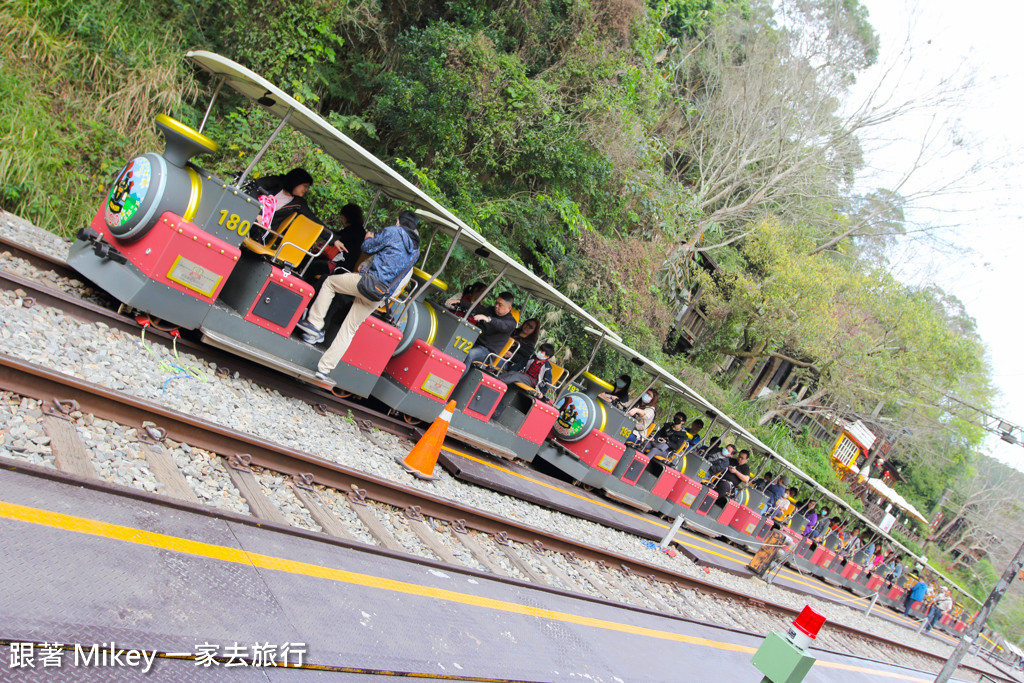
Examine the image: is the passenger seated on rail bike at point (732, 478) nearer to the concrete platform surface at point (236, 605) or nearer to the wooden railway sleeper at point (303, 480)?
the concrete platform surface at point (236, 605)

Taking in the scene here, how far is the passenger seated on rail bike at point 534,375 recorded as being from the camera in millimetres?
10906

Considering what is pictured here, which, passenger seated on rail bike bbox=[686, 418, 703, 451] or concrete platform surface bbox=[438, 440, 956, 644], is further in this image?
passenger seated on rail bike bbox=[686, 418, 703, 451]

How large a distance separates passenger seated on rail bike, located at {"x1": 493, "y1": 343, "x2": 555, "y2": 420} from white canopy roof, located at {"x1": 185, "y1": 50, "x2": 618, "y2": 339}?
1886 mm

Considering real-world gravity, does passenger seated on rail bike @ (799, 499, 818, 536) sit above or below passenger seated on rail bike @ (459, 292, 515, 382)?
below

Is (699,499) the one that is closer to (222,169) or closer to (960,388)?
(222,169)

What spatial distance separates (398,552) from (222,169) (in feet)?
31.3

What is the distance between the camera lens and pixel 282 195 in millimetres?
7695

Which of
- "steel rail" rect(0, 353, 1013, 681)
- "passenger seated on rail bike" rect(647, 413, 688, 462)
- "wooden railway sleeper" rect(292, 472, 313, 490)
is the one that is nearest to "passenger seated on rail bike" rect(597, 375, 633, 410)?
"passenger seated on rail bike" rect(647, 413, 688, 462)

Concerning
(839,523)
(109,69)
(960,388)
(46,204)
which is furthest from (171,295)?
(960,388)

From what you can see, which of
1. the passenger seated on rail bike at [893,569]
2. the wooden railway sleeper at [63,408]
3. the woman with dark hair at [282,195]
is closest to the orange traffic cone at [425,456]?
the woman with dark hair at [282,195]

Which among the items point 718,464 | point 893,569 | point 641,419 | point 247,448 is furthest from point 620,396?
point 893,569

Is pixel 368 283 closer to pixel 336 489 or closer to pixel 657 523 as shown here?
pixel 336 489

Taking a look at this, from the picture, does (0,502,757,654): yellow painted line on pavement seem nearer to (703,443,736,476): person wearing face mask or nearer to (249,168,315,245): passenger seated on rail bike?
(249,168,315,245): passenger seated on rail bike

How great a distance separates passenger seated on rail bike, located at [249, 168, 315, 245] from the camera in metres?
7.49
